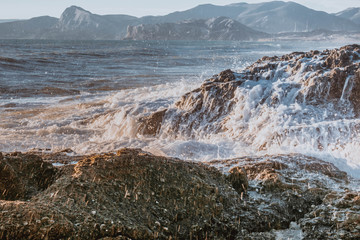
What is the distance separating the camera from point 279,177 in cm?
301

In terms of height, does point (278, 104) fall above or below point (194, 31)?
below

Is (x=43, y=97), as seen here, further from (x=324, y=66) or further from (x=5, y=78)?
(x=324, y=66)

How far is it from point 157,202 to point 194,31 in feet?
610

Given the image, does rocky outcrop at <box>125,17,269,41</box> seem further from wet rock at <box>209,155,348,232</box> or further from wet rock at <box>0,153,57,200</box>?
wet rock at <box>0,153,57,200</box>

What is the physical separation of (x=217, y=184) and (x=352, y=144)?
98.4 inches

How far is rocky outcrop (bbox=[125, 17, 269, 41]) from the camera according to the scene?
170m

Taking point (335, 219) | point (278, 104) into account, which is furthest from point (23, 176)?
point (278, 104)

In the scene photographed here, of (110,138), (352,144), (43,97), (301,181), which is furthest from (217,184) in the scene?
(43,97)

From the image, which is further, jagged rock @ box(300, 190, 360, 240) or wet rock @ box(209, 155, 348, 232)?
wet rock @ box(209, 155, 348, 232)

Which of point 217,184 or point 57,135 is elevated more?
point 217,184

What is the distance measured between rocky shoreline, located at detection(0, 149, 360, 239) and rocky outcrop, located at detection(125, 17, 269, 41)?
167m

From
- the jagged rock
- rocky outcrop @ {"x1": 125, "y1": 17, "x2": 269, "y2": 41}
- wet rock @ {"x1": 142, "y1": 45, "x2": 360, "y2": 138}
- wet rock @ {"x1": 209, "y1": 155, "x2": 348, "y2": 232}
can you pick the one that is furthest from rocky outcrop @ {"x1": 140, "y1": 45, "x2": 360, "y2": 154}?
rocky outcrop @ {"x1": 125, "y1": 17, "x2": 269, "y2": 41}

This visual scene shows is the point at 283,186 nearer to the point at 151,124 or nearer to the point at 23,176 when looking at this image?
the point at 23,176

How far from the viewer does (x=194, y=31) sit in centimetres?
18250
